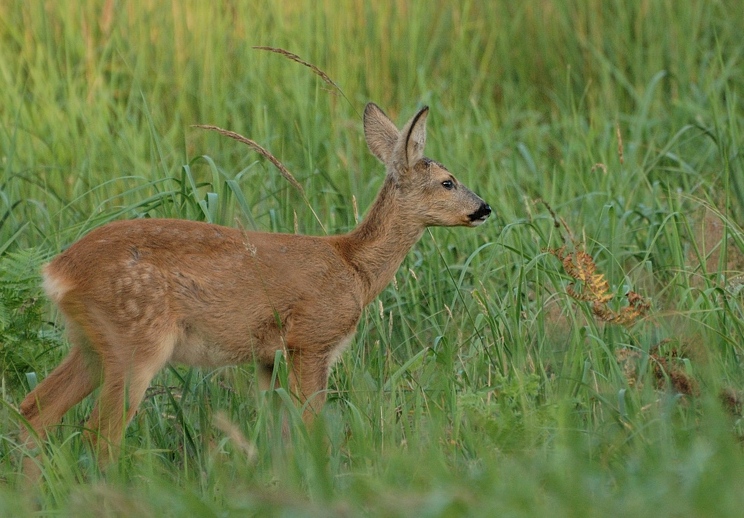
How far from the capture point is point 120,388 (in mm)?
4168

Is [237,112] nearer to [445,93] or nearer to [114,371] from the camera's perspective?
[445,93]

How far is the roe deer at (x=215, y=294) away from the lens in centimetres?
420

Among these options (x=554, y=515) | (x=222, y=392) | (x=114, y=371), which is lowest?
(x=222, y=392)

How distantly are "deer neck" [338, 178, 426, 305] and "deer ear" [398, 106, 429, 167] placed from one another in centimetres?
14

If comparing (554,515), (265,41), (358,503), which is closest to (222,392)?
(358,503)

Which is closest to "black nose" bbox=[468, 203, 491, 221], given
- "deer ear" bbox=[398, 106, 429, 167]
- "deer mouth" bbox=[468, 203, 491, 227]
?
"deer mouth" bbox=[468, 203, 491, 227]

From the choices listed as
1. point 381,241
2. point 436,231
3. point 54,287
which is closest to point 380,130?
point 381,241

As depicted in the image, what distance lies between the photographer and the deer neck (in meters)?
5.03

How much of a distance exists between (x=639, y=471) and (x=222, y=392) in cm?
208

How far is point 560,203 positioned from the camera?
20.7 feet

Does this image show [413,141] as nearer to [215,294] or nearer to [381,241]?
[381,241]

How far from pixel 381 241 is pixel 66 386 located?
149cm

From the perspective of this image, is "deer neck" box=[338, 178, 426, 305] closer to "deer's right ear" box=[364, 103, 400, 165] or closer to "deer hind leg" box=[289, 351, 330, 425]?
"deer's right ear" box=[364, 103, 400, 165]

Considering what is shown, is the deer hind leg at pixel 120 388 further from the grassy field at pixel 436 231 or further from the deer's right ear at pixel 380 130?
the deer's right ear at pixel 380 130
